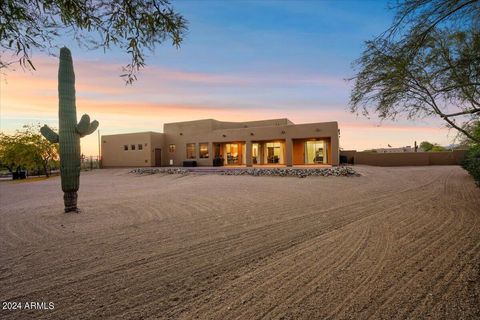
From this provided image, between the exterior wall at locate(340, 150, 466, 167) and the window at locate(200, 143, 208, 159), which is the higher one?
the window at locate(200, 143, 208, 159)

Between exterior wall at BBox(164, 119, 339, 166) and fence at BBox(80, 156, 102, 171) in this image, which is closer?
exterior wall at BBox(164, 119, 339, 166)

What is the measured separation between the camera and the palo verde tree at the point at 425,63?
14.6 feet

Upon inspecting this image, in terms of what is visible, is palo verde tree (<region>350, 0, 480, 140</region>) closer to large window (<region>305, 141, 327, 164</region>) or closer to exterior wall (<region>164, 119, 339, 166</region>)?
exterior wall (<region>164, 119, 339, 166</region>)

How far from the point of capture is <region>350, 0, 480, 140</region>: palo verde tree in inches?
176

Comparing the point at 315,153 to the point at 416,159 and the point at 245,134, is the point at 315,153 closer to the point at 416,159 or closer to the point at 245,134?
the point at 245,134

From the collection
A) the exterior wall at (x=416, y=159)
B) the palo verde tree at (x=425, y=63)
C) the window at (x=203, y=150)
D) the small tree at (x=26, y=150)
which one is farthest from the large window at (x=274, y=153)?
the small tree at (x=26, y=150)

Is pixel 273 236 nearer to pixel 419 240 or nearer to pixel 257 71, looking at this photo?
pixel 419 240

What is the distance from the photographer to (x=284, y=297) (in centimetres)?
259

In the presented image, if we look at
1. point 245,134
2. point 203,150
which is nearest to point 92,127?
point 245,134

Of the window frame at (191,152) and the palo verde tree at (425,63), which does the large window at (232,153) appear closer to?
the window frame at (191,152)

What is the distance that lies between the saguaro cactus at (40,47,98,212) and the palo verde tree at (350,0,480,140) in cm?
802

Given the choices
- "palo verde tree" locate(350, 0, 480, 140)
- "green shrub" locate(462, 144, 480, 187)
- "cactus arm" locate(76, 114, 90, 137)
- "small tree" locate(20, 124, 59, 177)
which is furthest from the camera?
"small tree" locate(20, 124, 59, 177)

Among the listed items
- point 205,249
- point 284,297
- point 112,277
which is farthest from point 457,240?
point 112,277

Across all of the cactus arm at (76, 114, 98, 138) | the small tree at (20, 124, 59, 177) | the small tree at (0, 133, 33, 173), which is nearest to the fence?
the small tree at (20, 124, 59, 177)
